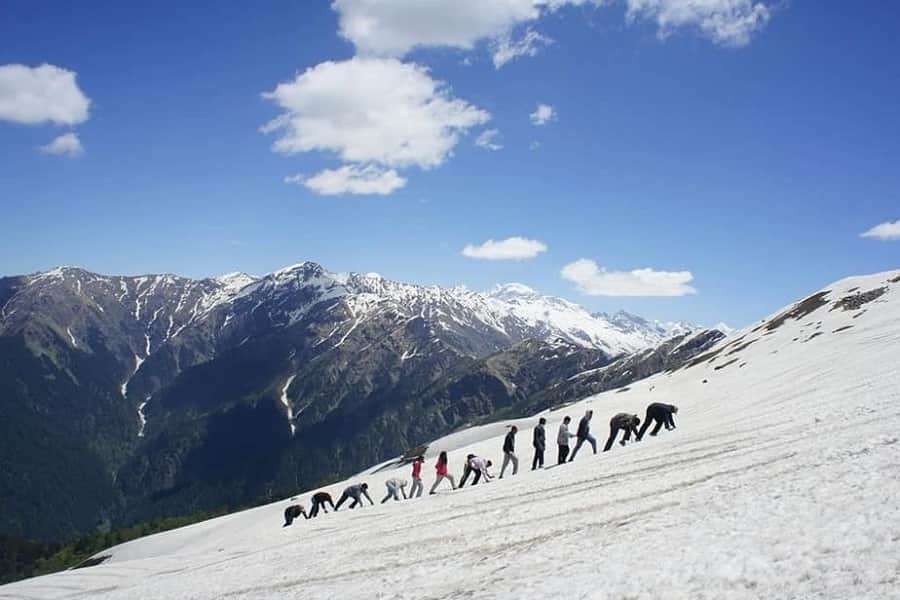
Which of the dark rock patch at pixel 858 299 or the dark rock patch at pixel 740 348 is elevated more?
the dark rock patch at pixel 858 299

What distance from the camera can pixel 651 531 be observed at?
15836 millimetres

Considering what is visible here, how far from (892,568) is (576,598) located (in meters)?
5.48

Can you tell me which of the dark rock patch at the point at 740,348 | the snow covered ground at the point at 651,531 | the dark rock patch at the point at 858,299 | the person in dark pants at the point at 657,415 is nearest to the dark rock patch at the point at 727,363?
the dark rock patch at the point at 740,348

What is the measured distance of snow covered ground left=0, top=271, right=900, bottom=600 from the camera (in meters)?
11.9

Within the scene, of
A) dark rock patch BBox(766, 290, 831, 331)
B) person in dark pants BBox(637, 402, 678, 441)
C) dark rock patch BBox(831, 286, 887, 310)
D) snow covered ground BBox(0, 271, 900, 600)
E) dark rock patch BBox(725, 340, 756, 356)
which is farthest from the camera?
dark rock patch BBox(766, 290, 831, 331)

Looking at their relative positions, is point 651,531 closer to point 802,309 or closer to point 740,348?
point 740,348

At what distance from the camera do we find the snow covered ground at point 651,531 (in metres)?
11.9

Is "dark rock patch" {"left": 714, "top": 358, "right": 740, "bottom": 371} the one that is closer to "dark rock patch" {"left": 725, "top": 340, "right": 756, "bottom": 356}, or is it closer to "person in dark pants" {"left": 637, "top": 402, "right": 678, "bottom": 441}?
"dark rock patch" {"left": 725, "top": 340, "right": 756, "bottom": 356}

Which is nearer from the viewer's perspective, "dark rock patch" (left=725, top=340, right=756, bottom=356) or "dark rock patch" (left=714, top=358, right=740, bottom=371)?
"dark rock patch" (left=714, top=358, right=740, bottom=371)

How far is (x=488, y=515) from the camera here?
2420 cm

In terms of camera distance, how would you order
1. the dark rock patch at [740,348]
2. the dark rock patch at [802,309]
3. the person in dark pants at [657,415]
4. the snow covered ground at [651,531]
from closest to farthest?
the snow covered ground at [651,531]
the person in dark pants at [657,415]
the dark rock patch at [740,348]
the dark rock patch at [802,309]

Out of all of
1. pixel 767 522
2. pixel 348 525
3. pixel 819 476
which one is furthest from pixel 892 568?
pixel 348 525

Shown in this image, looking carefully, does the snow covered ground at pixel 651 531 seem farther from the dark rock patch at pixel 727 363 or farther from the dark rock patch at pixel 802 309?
the dark rock patch at pixel 802 309

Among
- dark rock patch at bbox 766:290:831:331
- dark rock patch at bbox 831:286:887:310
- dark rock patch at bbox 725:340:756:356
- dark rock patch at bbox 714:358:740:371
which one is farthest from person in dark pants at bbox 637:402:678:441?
dark rock patch at bbox 766:290:831:331
